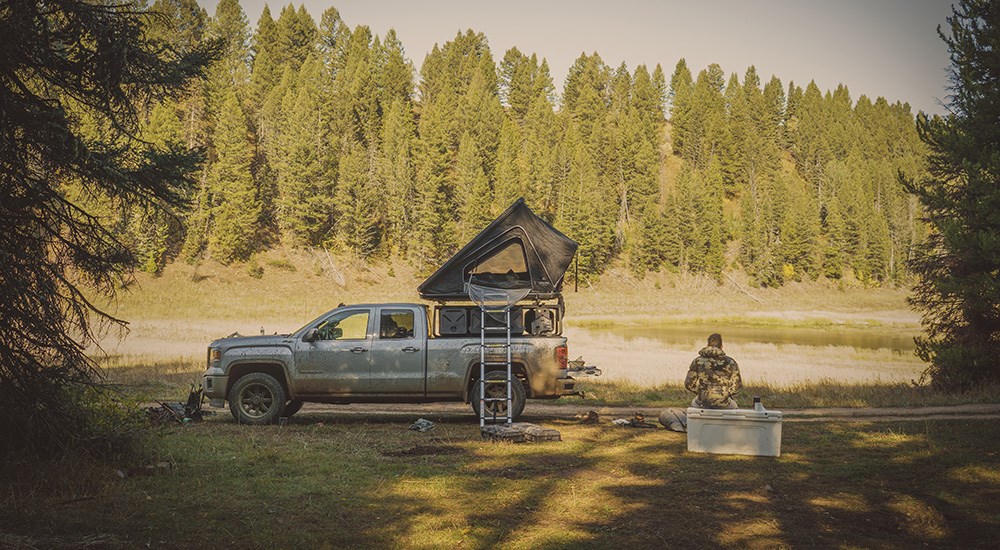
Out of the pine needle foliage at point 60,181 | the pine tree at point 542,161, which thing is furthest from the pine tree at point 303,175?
the pine needle foliage at point 60,181

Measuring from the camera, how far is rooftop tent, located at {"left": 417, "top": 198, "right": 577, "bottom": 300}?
1486 centimetres

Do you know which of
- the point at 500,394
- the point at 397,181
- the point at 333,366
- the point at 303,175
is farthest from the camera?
the point at 397,181

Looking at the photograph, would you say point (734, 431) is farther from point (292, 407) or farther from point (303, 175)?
point (303, 175)

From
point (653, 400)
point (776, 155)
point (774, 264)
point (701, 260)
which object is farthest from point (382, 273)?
point (776, 155)

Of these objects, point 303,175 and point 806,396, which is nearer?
point 806,396

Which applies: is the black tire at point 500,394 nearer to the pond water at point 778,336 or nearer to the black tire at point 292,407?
the black tire at point 292,407

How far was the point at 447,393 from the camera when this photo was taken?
45.5 feet

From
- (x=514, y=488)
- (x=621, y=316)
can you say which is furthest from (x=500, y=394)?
(x=621, y=316)

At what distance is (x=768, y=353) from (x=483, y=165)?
5028cm

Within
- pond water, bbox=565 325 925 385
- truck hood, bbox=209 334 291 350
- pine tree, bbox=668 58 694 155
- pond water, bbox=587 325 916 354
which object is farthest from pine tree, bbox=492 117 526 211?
truck hood, bbox=209 334 291 350

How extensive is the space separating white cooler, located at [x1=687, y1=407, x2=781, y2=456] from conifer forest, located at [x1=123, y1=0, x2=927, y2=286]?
4430 cm

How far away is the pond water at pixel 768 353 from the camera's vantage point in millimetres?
27969

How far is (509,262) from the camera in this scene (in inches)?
599

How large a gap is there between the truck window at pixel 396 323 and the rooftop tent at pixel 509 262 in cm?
88
